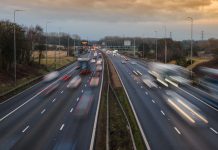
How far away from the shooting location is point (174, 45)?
519 ft

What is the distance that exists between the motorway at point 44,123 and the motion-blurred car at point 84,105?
1.56 ft

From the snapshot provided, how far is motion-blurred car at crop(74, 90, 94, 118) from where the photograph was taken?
129ft

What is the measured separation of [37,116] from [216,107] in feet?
56.2

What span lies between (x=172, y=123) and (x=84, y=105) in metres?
13.3

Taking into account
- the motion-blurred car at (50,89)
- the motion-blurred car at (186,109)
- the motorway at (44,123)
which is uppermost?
the motion-blurred car at (50,89)

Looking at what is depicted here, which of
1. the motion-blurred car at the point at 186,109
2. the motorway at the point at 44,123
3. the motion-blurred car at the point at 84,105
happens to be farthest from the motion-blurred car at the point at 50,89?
the motion-blurred car at the point at 186,109

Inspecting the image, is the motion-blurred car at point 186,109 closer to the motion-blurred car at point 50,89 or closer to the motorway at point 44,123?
the motorway at point 44,123

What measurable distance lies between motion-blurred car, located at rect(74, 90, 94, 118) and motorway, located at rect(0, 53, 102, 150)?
0.48 m

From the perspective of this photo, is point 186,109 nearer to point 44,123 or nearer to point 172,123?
point 172,123

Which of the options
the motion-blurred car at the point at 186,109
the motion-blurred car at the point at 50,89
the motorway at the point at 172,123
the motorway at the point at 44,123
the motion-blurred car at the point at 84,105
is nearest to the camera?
the motorway at the point at 172,123

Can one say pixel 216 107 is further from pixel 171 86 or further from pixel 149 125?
pixel 171 86

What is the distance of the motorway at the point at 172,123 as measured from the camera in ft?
88.2

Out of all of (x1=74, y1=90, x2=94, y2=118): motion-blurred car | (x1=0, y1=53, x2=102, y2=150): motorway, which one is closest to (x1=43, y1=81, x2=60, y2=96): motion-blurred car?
(x1=0, y1=53, x2=102, y2=150): motorway

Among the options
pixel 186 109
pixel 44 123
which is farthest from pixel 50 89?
pixel 44 123
